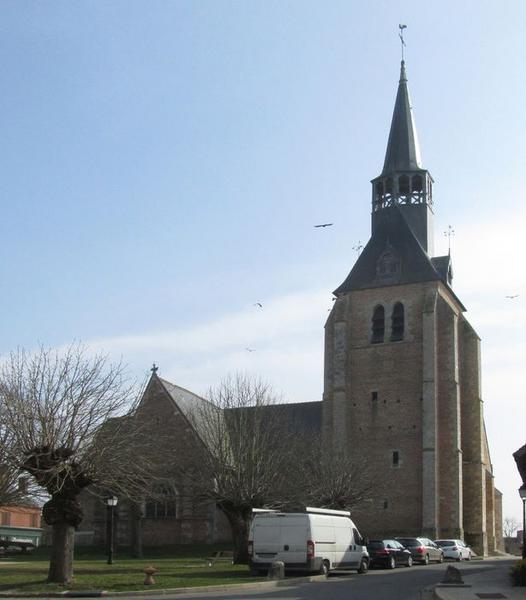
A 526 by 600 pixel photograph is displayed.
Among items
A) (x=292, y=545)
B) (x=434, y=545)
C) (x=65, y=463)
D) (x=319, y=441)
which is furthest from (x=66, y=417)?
(x=319, y=441)

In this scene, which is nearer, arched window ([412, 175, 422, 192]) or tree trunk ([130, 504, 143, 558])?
tree trunk ([130, 504, 143, 558])

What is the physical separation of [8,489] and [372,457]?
2409 cm

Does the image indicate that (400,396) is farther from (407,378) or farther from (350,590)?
(350,590)

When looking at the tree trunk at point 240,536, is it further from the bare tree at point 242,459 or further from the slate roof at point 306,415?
the slate roof at point 306,415

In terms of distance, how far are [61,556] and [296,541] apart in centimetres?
705

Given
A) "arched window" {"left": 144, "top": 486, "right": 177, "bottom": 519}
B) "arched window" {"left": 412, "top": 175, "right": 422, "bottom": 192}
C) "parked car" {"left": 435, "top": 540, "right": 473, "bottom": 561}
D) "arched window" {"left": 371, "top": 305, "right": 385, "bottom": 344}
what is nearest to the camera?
"parked car" {"left": 435, "top": 540, "right": 473, "bottom": 561}

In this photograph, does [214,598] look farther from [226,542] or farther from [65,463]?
[226,542]

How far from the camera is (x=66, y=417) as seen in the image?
2558cm

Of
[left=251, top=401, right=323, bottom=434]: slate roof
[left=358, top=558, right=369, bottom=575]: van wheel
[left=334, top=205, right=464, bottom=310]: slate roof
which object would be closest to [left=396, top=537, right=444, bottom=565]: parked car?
[left=358, top=558, right=369, bottom=575]: van wheel

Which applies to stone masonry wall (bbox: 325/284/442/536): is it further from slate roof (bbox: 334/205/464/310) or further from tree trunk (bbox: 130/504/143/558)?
tree trunk (bbox: 130/504/143/558)

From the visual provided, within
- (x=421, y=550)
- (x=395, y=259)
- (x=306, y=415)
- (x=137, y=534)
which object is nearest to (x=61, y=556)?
(x=421, y=550)

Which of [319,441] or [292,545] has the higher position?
[319,441]

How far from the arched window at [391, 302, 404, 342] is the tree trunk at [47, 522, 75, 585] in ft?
106

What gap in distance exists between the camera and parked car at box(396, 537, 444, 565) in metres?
36.6
